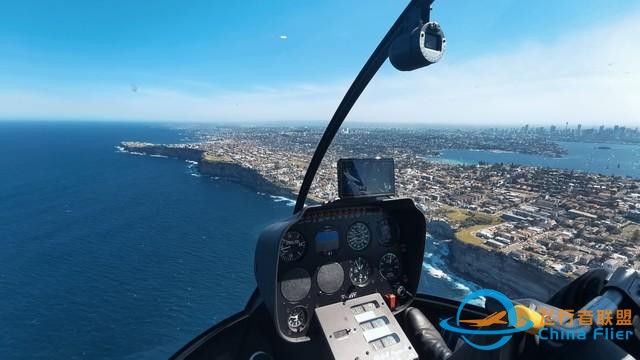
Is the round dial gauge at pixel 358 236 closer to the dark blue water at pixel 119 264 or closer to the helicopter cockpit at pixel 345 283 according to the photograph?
the helicopter cockpit at pixel 345 283

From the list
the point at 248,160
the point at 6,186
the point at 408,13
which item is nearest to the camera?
the point at 408,13

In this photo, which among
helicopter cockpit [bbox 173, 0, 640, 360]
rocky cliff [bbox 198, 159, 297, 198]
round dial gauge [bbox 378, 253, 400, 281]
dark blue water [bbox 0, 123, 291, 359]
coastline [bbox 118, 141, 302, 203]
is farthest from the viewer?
coastline [bbox 118, 141, 302, 203]

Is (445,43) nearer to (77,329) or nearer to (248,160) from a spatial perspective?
(77,329)

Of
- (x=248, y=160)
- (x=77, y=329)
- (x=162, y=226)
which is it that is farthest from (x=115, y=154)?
(x=77, y=329)

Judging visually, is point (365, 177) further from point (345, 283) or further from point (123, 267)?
point (123, 267)

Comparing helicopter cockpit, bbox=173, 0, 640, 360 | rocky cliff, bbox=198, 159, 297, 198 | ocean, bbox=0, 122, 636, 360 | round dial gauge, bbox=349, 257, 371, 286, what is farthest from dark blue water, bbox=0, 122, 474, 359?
round dial gauge, bbox=349, 257, 371, 286

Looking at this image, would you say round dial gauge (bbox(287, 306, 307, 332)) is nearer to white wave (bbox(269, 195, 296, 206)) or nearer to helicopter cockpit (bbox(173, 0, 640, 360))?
helicopter cockpit (bbox(173, 0, 640, 360))

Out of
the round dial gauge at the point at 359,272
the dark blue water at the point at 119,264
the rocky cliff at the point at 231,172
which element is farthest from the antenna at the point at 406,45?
the rocky cliff at the point at 231,172
